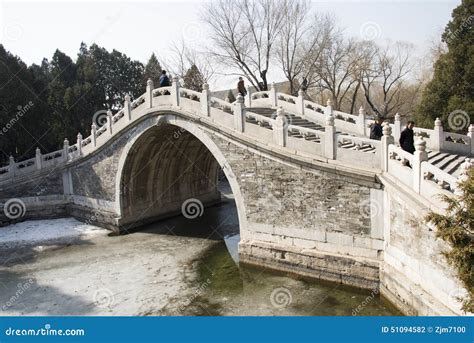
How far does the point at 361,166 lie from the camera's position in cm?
1024

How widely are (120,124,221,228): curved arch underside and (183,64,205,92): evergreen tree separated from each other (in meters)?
9.95

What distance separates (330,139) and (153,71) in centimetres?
2817

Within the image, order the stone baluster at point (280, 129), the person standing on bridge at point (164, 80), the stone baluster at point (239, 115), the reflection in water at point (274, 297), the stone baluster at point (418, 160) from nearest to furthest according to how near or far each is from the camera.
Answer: the stone baluster at point (418, 160) → the reflection in water at point (274, 297) → the stone baluster at point (280, 129) → the stone baluster at point (239, 115) → the person standing on bridge at point (164, 80)

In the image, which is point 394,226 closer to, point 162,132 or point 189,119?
point 189,119

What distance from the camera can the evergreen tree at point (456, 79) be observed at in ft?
50.8

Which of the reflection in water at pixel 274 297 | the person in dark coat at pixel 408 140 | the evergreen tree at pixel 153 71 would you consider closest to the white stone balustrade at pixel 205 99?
the reflection in water at pixel 274 297

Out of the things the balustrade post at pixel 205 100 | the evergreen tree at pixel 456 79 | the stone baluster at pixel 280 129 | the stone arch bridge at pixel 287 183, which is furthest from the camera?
the evergreen tree at pixel 456 79

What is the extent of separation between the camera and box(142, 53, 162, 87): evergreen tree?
35.5 metres

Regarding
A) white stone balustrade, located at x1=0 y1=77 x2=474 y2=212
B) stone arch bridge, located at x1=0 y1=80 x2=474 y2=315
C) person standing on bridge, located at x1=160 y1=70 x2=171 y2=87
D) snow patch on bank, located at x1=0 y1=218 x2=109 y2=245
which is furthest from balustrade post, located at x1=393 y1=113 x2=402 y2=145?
snow patch on bank, located at x1=0 y1=218 x2=109 y2=245

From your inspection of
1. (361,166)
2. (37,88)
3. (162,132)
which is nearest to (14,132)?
(37,88)

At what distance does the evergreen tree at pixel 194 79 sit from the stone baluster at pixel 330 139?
20.7 meters

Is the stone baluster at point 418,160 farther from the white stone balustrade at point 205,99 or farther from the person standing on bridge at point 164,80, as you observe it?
the person standing on bridge at point 164,80

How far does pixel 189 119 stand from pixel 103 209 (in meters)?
6.80

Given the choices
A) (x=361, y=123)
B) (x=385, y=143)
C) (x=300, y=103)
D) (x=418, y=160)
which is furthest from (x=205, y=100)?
(x=418, y=160)
